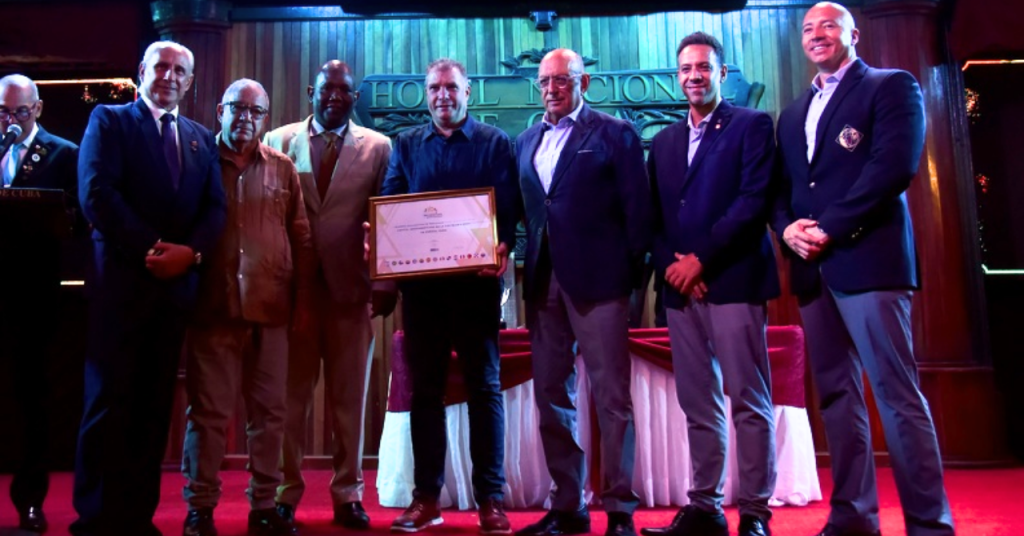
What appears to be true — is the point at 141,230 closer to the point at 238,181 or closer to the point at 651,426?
the point at 238,181

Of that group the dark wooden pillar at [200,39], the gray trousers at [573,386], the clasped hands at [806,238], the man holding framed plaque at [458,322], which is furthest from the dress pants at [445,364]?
the dark wooden pillar at [200,39]

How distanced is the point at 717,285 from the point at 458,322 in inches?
34.5

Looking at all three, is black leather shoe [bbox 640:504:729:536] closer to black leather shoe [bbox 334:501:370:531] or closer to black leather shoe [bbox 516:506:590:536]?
black leather shoe [bbox 516:506:590:536]

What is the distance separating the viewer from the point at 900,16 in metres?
A: 4.71

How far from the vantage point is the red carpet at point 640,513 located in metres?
2.79

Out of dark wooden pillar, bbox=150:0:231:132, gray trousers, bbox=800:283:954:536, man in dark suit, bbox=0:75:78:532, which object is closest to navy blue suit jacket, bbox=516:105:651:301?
gray trousers, bbox=800:283:954:536

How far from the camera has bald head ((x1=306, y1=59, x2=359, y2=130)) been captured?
3143mm

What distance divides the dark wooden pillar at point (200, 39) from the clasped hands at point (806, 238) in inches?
139

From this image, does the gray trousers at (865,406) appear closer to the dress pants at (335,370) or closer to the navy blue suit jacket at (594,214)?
the navy blue suit jacket at (594,214)

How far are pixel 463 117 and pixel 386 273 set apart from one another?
0.63m

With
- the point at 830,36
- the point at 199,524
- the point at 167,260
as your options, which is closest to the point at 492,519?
the point at 199,524

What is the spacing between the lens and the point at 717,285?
2527 millimetres

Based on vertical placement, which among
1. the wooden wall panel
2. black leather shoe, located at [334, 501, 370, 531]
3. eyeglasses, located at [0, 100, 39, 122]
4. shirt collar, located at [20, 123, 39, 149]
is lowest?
black leather shoe, located at [334, 501, 370, 531]

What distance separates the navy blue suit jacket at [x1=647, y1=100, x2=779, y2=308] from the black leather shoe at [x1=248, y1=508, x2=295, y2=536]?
1.47 metres
